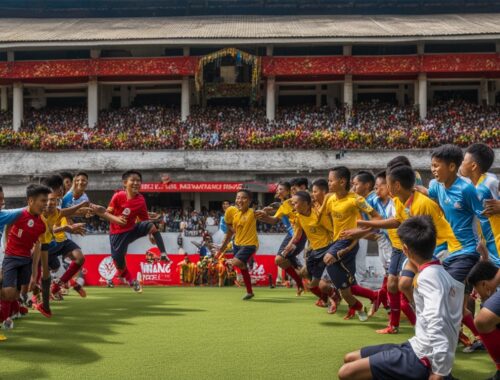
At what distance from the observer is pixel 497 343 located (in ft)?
19.0

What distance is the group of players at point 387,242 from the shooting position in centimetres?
488

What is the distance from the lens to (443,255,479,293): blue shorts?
6.95m

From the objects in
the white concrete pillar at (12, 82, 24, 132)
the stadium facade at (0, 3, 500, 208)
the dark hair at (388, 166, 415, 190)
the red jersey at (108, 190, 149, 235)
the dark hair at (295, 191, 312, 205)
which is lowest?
the red jersey at (108, 190, 149, 235)

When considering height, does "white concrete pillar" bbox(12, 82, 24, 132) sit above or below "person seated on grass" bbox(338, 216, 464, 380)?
above

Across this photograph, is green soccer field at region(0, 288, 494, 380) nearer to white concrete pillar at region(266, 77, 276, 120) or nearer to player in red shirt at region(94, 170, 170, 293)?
player in red shirt at region(94, 170, 170, 293)

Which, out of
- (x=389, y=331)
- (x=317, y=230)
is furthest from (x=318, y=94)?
(x=389, y=331)

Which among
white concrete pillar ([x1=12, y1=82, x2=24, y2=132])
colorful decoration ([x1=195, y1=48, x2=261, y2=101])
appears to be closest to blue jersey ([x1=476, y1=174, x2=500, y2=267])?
colorful decoration ([x1=195, y1=48, x2=261, y2=101])

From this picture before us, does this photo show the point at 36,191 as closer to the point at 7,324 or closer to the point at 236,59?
the point at 7,324

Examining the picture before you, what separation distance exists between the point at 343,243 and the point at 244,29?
2859cm

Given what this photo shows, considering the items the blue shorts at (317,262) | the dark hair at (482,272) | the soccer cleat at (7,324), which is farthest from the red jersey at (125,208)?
the dark hair at (482,272)

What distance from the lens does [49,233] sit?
1134cm

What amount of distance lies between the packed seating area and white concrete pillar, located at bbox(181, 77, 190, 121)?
1.31ft

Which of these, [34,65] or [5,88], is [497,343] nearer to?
[34,65]

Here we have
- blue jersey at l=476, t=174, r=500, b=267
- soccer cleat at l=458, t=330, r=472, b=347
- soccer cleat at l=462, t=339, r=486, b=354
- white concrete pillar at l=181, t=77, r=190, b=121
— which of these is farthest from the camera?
white concrete pillar at l=181, t=77, r=190, b=121
